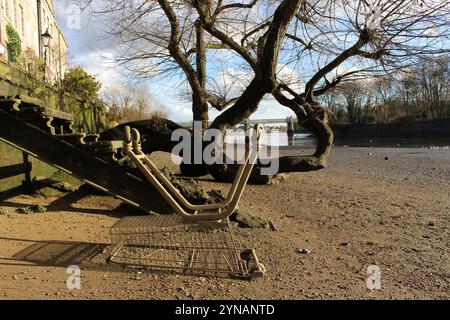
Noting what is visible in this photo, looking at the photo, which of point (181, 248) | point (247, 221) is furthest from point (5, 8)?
point (181, 248)

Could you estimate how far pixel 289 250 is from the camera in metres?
6.01

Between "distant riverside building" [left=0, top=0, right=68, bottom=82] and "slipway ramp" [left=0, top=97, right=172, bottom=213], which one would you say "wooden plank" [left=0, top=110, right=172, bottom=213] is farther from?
"distant riverside building" [left=0, top=0, right=68, bottom=82]

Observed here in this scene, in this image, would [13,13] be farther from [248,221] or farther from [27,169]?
[248,221]

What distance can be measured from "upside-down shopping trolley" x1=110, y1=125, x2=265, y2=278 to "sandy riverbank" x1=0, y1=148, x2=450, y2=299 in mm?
259

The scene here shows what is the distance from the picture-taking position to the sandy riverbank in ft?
14.1

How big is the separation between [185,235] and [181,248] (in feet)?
0.68

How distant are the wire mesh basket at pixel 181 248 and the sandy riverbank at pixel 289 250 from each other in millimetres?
222

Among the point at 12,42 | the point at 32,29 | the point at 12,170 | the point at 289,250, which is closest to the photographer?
the point at 289,250

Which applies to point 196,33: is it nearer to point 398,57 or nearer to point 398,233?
point 398,57

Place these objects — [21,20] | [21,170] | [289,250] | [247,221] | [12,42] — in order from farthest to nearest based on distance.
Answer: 1. [21,20]
2. [12,42]
3. [21,170]
4. [247,221]
5. [289,250]

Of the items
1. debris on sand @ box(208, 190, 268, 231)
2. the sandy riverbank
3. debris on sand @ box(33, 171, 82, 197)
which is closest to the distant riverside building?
debris on sand @ box(33, 171, 82, 197)

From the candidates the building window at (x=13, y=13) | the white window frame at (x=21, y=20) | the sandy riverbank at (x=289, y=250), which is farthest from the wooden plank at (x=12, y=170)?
the white window frame at (x=21, y=20)

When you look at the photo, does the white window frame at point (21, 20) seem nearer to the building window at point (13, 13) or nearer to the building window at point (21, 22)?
the building window at point (21, 22)

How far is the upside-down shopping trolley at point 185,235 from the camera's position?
4.71m
